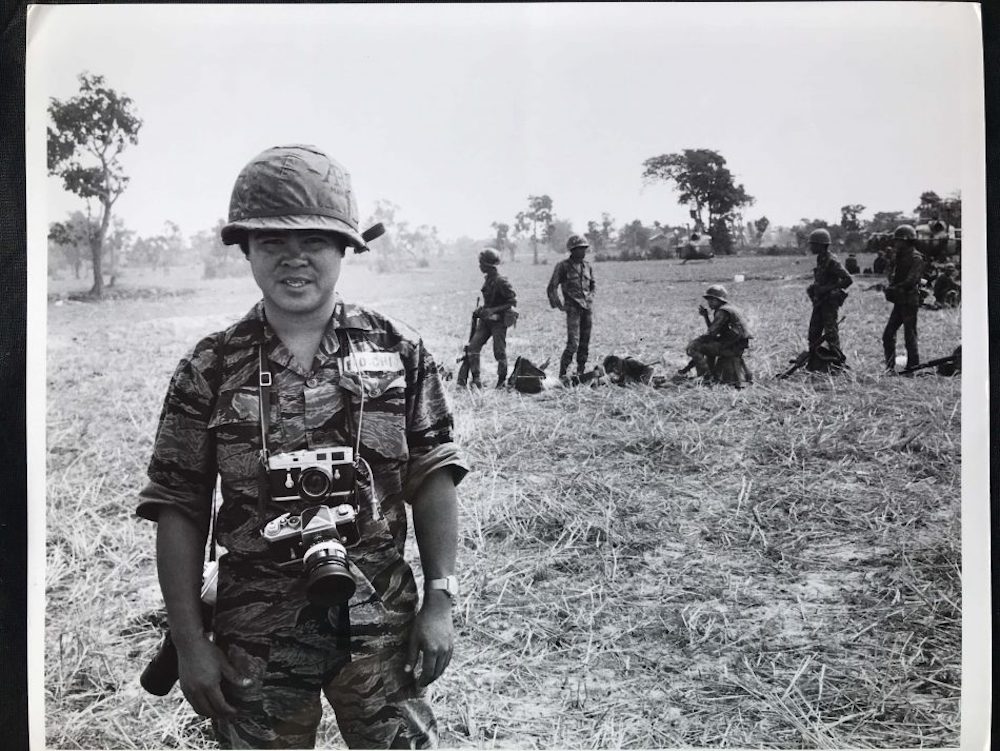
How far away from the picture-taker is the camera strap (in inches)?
96.0

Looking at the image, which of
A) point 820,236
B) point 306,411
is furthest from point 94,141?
Answer: point 820,236

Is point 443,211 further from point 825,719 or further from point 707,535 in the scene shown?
point 825,719

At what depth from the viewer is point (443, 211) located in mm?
3197

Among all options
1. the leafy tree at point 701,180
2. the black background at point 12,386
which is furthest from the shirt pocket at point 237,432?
the leafy tree at point 701,180

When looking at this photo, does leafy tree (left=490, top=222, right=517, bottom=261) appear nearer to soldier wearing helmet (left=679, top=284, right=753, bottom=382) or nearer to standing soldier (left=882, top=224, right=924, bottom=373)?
soldier wearing helmet (left=679, top=284, right=753, bottom=382)

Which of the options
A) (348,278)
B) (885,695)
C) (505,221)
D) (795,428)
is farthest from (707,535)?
(348,278)

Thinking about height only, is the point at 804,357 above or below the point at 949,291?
below

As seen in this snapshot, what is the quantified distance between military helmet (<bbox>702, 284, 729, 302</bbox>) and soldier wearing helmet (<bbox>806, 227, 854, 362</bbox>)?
0.35m

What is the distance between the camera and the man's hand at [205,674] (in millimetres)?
2381

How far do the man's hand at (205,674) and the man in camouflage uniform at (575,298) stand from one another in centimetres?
183

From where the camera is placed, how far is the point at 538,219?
324 centimetres

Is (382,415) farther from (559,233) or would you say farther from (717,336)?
(717,336)

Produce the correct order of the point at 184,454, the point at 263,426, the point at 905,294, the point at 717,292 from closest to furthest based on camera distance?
1. the point at 184,454
2. the point at 263,426
3. the point at 905,294
4. the point at 717,292

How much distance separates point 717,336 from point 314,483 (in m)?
2.11
